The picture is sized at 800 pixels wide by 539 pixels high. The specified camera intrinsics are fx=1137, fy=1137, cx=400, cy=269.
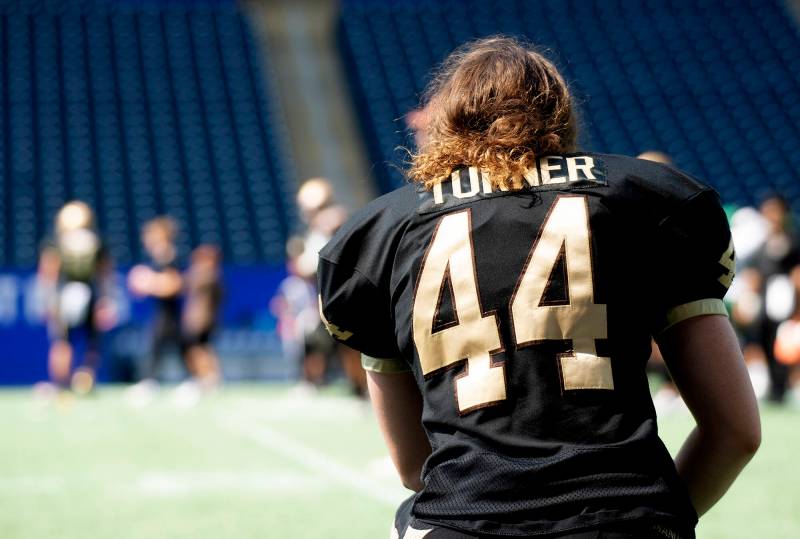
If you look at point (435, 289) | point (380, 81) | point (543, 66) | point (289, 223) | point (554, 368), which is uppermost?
point (380, 81)

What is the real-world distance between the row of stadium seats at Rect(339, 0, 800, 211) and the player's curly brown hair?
52.4 feet

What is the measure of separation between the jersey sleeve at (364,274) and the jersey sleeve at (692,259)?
43 cm

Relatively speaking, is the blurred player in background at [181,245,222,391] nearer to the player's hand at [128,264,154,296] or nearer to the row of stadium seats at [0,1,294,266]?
the player's hand at [128,264,154,296]

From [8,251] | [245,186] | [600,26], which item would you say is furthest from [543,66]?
[600,26]

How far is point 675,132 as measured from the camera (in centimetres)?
1970

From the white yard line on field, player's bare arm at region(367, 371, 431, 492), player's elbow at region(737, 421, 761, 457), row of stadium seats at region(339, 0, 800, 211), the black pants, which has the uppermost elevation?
row of stadium seats at region(339, 0, 800, 211)

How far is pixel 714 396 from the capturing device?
1856mm

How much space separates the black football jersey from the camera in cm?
172

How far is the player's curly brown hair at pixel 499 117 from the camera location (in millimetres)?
1891

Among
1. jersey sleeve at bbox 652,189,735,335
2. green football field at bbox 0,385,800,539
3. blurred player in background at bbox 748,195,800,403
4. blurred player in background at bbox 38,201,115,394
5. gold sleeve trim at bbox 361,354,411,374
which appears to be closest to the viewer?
jersey sleeve at bbox 652,189,735,335

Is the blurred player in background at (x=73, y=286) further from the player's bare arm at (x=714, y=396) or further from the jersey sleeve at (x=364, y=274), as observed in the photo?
the player's bare arm at (x=714, y=396)

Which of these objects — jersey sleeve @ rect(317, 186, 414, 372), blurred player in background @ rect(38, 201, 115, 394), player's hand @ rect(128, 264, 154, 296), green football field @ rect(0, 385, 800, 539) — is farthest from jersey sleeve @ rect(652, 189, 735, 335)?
player's hand @ rect(128, 264, 154, 296)

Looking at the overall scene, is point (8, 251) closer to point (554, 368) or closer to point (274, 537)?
point (274, 537)

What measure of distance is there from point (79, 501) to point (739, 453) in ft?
13.1
